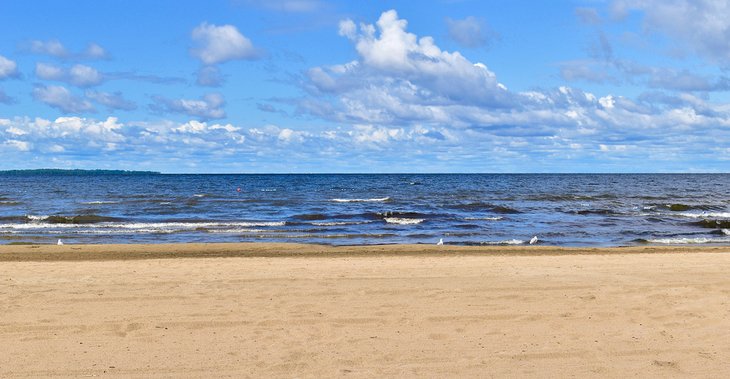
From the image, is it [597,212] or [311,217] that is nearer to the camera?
[311,217]

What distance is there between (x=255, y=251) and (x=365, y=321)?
1191 centimetres

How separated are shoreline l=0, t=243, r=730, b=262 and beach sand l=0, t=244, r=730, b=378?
4565 mm

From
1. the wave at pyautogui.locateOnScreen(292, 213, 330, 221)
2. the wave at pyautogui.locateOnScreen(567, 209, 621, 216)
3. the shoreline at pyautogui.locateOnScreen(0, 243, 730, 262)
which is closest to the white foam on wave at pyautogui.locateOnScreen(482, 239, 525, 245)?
the shoreline at pyautogui.locateOnScreen(0, 243, 730, 262)

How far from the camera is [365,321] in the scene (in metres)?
9.07

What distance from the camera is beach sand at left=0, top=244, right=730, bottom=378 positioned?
7.26 m

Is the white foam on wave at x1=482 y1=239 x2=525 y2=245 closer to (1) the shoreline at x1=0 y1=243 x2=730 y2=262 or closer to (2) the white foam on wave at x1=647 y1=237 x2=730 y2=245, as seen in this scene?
(1) the shoreline at x1=0 y1=243 x2=730 y2=262

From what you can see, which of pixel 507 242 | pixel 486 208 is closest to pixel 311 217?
pixel 486 208

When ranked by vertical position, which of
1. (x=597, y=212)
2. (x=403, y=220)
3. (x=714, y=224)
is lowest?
(x=403, y=220)

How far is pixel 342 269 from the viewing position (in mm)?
13789

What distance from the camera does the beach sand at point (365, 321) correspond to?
7262 mm

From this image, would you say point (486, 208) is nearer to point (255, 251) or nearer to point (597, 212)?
point (597, 212)

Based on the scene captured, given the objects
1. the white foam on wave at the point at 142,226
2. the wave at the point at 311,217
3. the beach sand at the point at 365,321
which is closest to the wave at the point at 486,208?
the wave at the point at 311,217

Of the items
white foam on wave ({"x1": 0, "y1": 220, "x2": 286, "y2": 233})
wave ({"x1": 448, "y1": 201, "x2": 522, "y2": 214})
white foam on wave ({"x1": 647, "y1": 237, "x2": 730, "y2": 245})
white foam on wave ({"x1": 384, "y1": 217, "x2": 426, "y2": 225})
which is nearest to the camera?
white foam on wave ({"x1": 647, "y1": 237, "x2": 730, "y2": 245})

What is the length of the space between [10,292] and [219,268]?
417 centimetres
